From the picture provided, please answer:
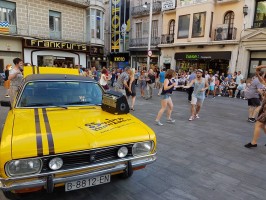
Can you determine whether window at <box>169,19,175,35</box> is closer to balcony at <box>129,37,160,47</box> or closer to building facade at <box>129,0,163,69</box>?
building facade at <box>129,0,163,69</box>

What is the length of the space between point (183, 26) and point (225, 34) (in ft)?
14.2

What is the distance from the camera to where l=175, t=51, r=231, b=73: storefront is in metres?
19.1

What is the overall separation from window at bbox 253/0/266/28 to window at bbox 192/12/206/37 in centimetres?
423

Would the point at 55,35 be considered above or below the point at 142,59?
above

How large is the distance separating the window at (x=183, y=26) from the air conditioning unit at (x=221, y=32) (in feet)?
9.86

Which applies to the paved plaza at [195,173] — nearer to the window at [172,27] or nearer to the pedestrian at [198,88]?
the pedestrian at [198,88]

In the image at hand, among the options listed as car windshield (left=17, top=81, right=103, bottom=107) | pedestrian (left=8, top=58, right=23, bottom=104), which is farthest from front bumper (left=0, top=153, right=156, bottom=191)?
pedestrian (left=8, top=58, right=23, bottom=104)

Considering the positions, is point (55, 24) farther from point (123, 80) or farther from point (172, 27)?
point (123, 80)

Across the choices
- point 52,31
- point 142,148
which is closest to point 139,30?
point 52,31

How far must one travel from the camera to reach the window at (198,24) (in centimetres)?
1966

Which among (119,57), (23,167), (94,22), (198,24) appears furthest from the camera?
(119,57)

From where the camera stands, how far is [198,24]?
2006 centimetres

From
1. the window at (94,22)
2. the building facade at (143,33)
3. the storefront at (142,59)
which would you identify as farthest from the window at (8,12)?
the storefront at (142,59)

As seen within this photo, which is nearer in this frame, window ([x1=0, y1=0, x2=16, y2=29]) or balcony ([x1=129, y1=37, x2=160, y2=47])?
window ([x1=0, y1=0, x2=16, y2=29])
